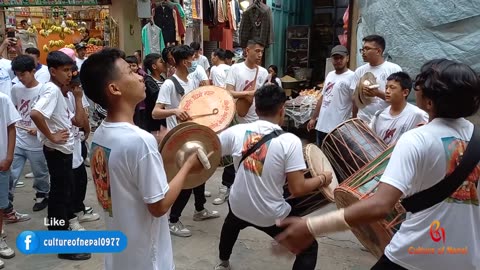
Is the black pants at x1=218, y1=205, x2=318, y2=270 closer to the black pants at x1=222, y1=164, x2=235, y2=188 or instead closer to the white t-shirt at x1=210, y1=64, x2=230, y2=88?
the black pants at x1=222, y1=164, x2=235, y2=188

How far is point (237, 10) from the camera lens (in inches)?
437

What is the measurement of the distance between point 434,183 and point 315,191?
4.99 ft

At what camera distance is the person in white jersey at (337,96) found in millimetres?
4996

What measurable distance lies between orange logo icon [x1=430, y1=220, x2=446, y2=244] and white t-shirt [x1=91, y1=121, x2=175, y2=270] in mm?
1142

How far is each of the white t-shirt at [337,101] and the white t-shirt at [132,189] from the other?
11.3 feet

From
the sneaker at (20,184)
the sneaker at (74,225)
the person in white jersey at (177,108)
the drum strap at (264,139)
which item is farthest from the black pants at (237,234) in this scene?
the sneaker at (20,184)

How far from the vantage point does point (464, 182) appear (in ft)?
5.79

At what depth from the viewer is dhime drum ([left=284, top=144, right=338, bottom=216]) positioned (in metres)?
3.11

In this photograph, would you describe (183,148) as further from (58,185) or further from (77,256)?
(77,256)

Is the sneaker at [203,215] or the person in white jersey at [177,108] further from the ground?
the person in white jersey at [177,108]

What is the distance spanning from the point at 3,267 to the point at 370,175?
2995mm

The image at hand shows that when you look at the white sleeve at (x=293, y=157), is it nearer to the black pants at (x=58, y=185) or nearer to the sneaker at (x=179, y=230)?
the sneaker at (x=179, y=230)

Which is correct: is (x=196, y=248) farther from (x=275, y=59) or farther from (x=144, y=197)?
(x=275, y=59)

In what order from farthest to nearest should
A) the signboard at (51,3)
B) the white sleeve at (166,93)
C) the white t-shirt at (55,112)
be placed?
the signboard at (51,3), the white sleeve at (166,93), the white t-shirt at (55,112)
